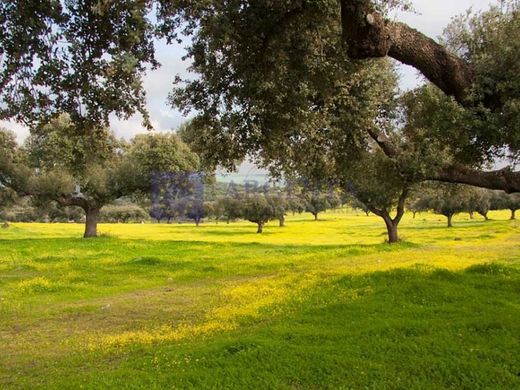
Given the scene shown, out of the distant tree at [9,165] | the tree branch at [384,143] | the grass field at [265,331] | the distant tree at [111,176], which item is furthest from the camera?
the distant tree at [111,176]

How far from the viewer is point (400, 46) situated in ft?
28.9

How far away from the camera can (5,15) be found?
24.4ft

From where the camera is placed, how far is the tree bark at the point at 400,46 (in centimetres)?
800

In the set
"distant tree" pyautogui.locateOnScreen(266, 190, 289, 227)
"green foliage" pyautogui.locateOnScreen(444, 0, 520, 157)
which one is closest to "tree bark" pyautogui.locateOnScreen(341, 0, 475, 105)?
"green foliage" pyautogui.locateOnScreen(444, 0, 520, 157)

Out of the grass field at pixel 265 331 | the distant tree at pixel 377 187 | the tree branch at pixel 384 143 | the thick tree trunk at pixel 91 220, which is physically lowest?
the grass field at pixel 265 331

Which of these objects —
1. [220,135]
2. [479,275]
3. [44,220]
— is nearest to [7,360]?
[220,135]

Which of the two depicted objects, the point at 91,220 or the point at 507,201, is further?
the point at 507,201

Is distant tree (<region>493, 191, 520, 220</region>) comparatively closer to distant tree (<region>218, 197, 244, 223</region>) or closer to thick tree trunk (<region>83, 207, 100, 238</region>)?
distant tree (<region>218, 197, 244, 223</region>)

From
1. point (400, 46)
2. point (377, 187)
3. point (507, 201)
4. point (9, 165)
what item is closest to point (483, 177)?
point (400, 46)

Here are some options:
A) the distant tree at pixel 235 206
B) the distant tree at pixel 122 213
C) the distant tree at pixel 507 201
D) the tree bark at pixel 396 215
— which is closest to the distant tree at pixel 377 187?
the tree bark at pixel 396 215

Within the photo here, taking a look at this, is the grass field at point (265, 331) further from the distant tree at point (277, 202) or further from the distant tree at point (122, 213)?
the distant tree at point (122, 213)

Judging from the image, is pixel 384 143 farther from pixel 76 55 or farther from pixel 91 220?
pixel 91 220

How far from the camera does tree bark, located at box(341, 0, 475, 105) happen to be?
8.00 m

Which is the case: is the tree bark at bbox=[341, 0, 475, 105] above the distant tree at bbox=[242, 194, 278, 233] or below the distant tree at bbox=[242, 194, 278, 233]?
above
